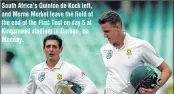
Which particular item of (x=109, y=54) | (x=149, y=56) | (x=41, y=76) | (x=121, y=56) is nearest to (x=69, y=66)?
(x=41, y=76)

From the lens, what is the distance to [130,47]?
4.02m

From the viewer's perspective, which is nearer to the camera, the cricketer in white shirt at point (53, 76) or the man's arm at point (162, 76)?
the man's arm at point (162, 76)

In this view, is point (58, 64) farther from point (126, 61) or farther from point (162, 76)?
point (162, 76)

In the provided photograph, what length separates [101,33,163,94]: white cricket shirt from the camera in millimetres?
3883

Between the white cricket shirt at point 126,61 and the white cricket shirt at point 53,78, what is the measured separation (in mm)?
467

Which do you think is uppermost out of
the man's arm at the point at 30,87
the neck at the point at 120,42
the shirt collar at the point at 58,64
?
the neck at the point at 120,42

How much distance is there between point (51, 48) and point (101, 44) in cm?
59

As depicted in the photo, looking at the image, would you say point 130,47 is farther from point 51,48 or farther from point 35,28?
point 35,28

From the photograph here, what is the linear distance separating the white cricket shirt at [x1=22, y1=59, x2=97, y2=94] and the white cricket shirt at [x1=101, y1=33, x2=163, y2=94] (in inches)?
18.4

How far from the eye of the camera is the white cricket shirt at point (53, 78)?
437cm

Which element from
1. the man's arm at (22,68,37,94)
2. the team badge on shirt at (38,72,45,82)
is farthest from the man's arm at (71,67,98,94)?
the man's arm at (22,68,37,94)

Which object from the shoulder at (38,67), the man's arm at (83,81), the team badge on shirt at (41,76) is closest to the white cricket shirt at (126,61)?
the man's arm at (83,81)

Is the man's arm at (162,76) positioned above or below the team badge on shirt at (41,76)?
above

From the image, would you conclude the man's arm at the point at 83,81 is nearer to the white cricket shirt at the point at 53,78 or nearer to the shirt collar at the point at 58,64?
the white cricket shirt at the point at 53,78
